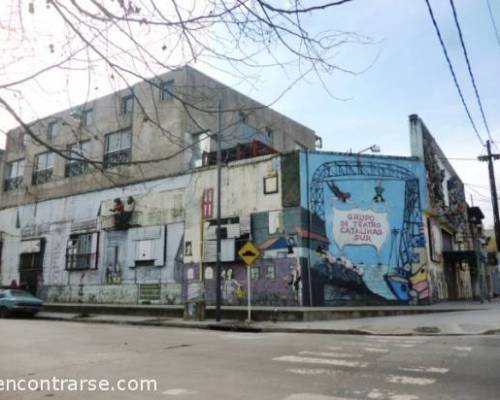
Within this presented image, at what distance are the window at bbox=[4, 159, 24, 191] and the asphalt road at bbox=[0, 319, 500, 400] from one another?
2776cm

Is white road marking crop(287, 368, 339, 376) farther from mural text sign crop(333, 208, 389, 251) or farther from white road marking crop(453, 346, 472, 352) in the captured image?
mural text sign crop(333, 208, 389, 251)

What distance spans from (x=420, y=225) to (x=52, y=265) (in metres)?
22.7

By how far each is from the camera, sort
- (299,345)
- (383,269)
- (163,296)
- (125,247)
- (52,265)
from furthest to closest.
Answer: (52,265)
(125,247)
(163,296)
(383,269)
(299,345)

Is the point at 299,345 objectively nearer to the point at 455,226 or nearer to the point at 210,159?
the point at 210,159

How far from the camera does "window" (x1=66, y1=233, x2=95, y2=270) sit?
29381 millimetres

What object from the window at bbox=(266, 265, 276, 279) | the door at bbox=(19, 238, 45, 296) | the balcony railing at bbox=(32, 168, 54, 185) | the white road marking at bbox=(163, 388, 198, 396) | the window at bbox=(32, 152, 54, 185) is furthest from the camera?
the window at bbox=(32, 152, 54, 185)

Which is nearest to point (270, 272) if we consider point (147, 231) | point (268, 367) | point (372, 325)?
point (372, 325)

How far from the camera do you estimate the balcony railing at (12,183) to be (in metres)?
37.1

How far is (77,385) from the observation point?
6.84m

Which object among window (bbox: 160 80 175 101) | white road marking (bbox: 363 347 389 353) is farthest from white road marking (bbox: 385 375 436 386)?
window (bbox: 160 80 175 101)

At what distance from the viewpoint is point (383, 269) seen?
73.3 feet

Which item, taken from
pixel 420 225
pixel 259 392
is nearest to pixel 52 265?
pixel 420 225

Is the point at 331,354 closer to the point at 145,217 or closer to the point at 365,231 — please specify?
the point at 365,231

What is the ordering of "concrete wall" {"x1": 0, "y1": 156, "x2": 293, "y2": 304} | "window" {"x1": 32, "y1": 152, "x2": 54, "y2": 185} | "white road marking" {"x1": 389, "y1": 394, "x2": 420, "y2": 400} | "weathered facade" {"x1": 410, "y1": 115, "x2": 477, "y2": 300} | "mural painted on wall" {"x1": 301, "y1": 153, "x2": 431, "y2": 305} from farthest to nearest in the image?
1. "window" {"x1": 32, "y1": 152, "x2": 54, "y2": 185}
2. "weathered facade" {"x1": 410, "y1": 115, "x2": 477, "y2": 300}
3. "concrete wall" {"x1": 0, "y1": 156, "x2": 293, "y2": 304}
4. "mural painted on wall" {"x1": 301, "y1": 153, "x2": 431, "y2": 305}
5. "white road marking" {"x1": 389, "y1": 394, "x2": 420, "y2": 400}
